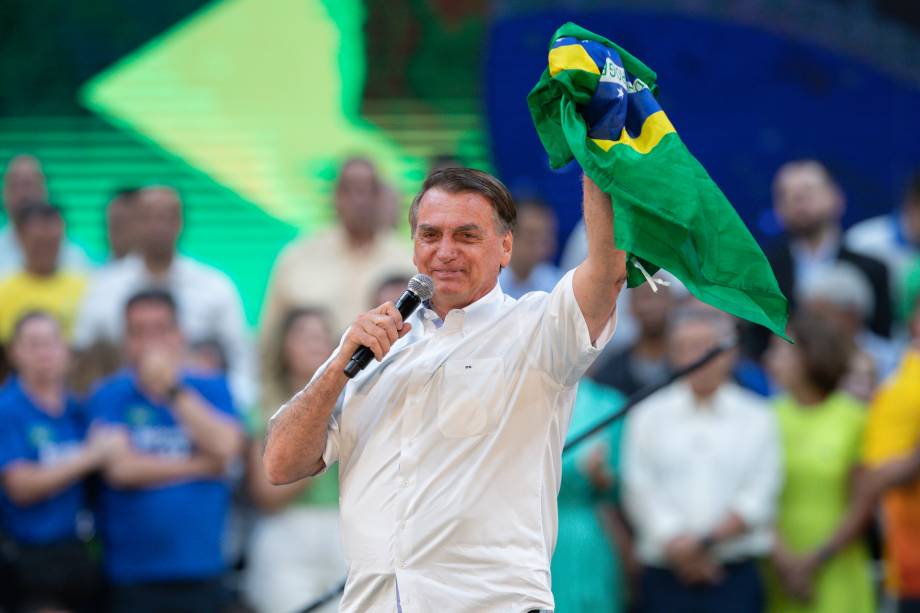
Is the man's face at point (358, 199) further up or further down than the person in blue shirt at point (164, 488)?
further up

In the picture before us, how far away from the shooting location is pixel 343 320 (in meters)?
8.32

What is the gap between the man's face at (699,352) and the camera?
299 inches

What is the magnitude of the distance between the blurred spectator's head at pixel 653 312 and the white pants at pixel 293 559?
1786 mm

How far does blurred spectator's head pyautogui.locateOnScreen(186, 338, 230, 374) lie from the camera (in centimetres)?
814

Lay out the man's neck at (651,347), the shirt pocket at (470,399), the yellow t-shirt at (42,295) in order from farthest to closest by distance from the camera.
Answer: the yellow t-shirt at (42,295)
the man's neck at (651,347)
the shirt pocket at (470,399)

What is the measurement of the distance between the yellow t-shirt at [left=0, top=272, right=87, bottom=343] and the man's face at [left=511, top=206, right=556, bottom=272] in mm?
2229

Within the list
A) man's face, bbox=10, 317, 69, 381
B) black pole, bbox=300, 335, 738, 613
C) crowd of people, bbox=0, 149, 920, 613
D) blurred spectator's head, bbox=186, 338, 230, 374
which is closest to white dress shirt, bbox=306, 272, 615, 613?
black pole, bbox=300, 335, 738, 613

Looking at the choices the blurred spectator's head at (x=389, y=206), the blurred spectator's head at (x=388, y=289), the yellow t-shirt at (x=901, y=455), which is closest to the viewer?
the yellow t-shirt at (x=901, y=455)

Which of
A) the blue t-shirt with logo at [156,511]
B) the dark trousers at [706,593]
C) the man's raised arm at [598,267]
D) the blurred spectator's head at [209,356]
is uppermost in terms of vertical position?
the man's raised arm at [598,267]

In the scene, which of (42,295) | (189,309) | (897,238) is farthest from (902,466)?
(42,295)

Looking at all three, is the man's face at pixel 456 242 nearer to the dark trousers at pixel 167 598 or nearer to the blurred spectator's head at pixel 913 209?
the dark trousers at pixel 167 598

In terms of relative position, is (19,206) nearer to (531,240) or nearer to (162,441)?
(162,441)

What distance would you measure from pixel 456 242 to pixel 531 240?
468cm

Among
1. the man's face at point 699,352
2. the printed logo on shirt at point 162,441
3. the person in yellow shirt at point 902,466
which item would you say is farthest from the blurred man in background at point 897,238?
the printed logo on shirt at point 162,441
